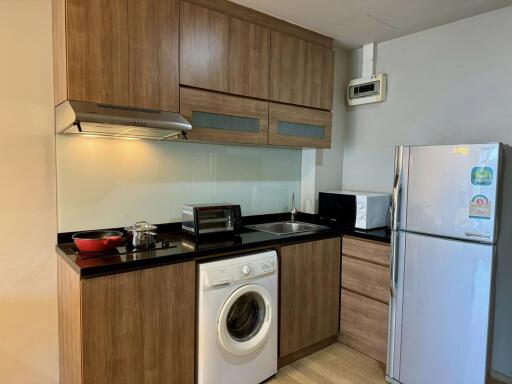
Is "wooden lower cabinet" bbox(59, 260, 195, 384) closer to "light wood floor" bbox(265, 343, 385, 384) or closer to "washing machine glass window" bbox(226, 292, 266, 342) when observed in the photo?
"washing machine glass window" bbox(226, 292, 266, 342)

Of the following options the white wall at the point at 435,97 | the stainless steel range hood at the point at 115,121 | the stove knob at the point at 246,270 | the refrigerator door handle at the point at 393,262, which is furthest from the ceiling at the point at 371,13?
the stove knob at the point at 246,270

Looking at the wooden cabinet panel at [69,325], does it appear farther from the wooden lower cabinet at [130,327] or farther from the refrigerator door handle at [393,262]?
the refrigerator door handle at [393,262]

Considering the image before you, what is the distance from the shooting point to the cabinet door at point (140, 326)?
165 centimetres

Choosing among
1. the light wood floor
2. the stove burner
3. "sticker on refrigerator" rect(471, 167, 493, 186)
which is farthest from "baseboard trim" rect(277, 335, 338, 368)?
"sticker on refrigerator" rect(471, 167, 493, 186)

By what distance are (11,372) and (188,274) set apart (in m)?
1.19

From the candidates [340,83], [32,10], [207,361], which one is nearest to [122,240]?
[207,361]

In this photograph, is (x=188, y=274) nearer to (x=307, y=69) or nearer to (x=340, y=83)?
(x=307, y=69)

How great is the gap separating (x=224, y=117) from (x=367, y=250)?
A: 1451 millimetres

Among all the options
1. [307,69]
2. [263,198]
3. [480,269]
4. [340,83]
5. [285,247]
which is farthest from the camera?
[340,83]

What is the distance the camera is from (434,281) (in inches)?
82.4

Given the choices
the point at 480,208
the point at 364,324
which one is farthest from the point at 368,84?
the point at 364,324

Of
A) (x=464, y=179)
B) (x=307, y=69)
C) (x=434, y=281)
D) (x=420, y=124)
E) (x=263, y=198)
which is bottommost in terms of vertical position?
(x=434, y=281)

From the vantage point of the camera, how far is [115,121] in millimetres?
1799

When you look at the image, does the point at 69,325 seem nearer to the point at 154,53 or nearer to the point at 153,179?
the point at 153,179
